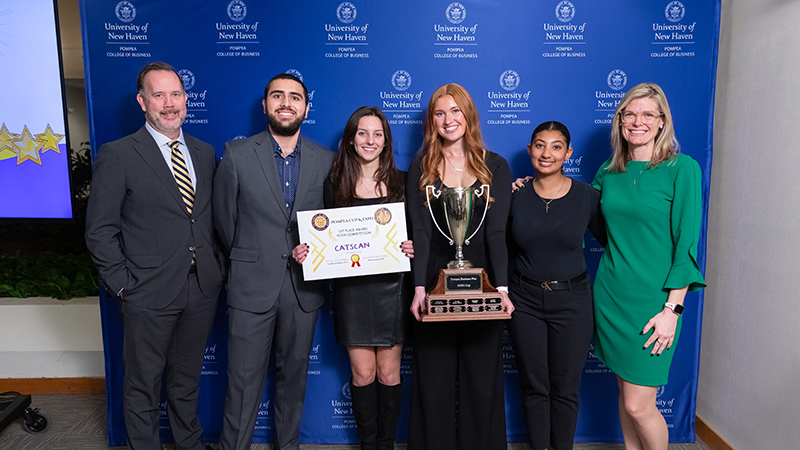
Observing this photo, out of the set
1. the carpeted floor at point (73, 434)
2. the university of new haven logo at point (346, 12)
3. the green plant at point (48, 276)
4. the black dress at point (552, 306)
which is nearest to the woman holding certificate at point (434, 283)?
the black dress at point (552, 306)

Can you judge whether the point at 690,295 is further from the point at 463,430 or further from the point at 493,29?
the point at 493,29

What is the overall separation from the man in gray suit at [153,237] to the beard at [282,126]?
414 mm

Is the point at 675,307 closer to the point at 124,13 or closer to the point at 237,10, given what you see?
the point at 237,10

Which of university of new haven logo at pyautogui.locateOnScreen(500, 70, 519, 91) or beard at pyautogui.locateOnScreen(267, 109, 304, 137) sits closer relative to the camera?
beard at pyautogui.locateOnScreen(267, 109, 304, 137)

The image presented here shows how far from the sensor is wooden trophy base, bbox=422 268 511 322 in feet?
6.07

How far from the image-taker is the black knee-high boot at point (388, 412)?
224 cm

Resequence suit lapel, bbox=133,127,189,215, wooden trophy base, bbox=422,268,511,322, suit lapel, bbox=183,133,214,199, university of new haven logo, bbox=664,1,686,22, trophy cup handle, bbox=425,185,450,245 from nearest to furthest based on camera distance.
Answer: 1. wooden trophy base, bbox=422,268,511,322
2. trophy cup handle, bbox=425,185,450,245
3. suit lapel, bbox=133,127,189,215
4. suit lapel, bbox=183,133,214,199
5. university of new haven logo, bbox=664,1,686,22

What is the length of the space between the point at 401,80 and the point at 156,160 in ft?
4.31

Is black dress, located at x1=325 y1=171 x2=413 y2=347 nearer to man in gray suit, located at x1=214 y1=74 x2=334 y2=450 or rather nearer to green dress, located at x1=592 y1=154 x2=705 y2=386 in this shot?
man in gray suit, located at x1=214 y1=74 x2=334 y2=450

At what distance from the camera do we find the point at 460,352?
213 cm

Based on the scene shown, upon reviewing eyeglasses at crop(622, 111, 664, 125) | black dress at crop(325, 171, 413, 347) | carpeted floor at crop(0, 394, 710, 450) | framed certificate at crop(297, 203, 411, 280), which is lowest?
carpeted floor at crop(0, 394, 710, 450)

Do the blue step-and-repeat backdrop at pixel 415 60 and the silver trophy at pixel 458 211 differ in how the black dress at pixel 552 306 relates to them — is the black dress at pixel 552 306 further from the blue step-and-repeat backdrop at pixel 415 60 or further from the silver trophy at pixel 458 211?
the blue step-and-repeat backdrop at pixel 415 60

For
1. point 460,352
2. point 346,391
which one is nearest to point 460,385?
point 460,352

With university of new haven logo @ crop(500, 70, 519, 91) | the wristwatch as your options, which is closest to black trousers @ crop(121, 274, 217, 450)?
university of new haven logo @ crop(500, 70, 519, 91)
